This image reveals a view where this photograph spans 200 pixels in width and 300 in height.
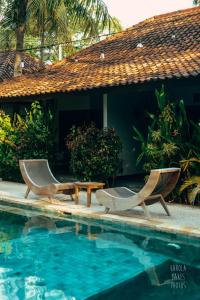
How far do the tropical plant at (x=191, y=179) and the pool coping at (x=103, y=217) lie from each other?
5.42 ft

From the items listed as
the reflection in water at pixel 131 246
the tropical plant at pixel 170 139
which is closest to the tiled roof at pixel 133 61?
the tropical plant at pixel 170 139

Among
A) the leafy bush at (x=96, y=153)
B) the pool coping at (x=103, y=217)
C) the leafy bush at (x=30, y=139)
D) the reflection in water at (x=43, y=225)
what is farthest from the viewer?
the leafy bush at (x=30, y=139)

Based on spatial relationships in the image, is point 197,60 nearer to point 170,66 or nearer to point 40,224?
point 170,66

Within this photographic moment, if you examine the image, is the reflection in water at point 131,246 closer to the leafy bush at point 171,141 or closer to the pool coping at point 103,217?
the pool coping at point 103,217

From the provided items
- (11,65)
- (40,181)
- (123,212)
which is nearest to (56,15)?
(40,181)

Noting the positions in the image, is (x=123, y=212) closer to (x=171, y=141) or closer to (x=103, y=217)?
(x=103, y=217)

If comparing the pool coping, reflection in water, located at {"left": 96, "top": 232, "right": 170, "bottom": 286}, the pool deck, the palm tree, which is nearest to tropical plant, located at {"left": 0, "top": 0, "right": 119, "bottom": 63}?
the palm tree

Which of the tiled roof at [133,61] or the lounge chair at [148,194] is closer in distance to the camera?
the lounge chair at [148,194]

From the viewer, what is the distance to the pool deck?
7.36 metres

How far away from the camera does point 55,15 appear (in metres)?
18.8

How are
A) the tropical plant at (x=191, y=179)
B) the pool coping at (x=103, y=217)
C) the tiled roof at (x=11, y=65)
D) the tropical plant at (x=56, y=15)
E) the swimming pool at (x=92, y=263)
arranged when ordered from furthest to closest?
the tiled roof at (x=11, y=65) < the tropical plant at (x=56, y=15) < the tropical plant at (x=191, y=179) < the pool coping at (x=103, y=217) < the swimming pool at (x=92, y=263)

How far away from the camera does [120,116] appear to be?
13.5 m

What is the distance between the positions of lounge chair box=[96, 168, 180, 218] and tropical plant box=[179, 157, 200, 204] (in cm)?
87

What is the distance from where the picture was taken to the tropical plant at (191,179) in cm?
912
